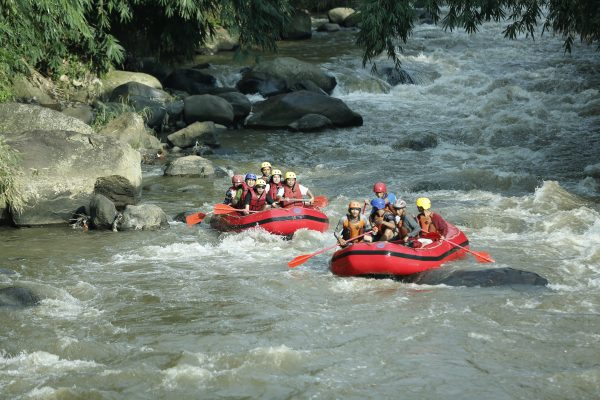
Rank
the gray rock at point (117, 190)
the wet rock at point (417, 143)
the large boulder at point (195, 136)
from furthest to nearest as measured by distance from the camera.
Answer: the wet rock at point (417, 143), the large boulder at point (195, 136), the gray rock at point (117, 190)

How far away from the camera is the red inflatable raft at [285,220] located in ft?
40.2

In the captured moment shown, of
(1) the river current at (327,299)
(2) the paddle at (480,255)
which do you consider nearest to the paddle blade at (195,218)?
(1) the river current at (327,299)

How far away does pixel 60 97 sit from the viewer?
19.4 metres

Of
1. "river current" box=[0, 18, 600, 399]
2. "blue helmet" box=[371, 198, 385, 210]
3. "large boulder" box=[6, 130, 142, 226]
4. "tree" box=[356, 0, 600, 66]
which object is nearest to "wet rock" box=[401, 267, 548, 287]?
"river current" box=[0, 18, 600, 399]

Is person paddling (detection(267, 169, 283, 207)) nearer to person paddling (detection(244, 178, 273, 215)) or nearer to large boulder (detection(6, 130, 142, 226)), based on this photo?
person paddling (detection(244, 178, 273, 215))

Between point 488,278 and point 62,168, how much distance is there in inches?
265

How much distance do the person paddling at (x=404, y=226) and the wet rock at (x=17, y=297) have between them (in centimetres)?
427

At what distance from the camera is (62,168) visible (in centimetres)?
1317

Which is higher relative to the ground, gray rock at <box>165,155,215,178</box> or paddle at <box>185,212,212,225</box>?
gray rock at <box>165,155,215,178</box>

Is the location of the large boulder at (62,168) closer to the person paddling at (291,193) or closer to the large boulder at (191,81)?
the person paddling at (291,193)

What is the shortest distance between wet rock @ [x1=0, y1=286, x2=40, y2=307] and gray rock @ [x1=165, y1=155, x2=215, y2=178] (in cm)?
691

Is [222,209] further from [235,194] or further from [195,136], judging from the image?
[195,136]

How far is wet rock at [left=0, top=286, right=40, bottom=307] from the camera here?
29.9 feet

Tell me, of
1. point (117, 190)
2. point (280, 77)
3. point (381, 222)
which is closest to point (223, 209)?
point (117, 190)
